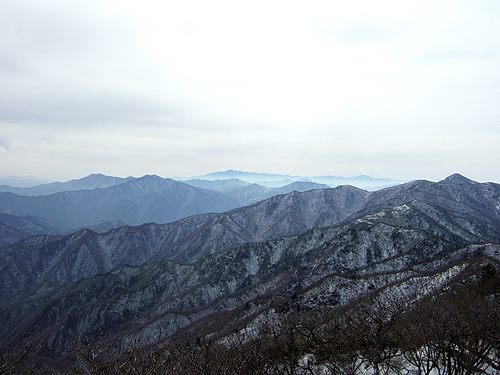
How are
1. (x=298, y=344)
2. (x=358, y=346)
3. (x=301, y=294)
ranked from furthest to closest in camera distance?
1. (x=301, y=294)
2. (x=298, y=344)
3. (x=358, y=346)

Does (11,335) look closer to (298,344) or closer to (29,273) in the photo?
(29,273)

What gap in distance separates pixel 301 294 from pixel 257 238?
440 ft

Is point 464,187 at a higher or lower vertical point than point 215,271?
higher

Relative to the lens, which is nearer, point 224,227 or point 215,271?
point 215,271

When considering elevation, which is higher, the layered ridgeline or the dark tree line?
the dark tree line

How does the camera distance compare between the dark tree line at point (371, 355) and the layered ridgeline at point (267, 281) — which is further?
the layered ridgeline at point (267, 281)

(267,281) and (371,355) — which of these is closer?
(371,355)

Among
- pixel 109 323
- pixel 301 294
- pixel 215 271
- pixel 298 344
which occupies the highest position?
pixel 298 344

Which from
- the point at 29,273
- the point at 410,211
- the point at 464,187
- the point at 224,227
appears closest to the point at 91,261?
the point at 29,273

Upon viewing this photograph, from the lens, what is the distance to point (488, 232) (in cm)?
12206

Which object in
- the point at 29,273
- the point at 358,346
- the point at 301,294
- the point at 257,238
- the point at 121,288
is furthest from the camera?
the point at 257,238

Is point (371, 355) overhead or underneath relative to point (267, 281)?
overhead

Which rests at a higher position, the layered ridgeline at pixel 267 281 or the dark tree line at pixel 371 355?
the dark tree line at pixel 371 355

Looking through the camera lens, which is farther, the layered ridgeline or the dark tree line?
the layered ridgeline
